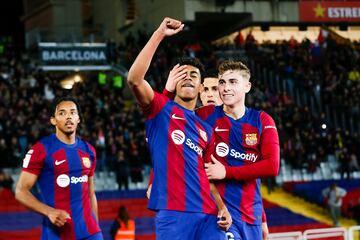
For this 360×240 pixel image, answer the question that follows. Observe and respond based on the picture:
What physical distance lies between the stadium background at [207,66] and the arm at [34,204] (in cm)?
886

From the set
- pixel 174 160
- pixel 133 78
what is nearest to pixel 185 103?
pixel 174 160

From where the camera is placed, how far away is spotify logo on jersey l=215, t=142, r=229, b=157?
26.2 feet

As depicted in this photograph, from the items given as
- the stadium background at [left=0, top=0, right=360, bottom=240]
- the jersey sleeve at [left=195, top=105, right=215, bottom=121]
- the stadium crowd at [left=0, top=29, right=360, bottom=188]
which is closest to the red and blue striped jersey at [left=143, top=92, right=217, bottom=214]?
the jersey sleeve at [left=195, top=105, right=215, bottom=121]

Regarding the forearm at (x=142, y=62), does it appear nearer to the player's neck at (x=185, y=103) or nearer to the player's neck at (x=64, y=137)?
the player's neck at (x=185, y=103)

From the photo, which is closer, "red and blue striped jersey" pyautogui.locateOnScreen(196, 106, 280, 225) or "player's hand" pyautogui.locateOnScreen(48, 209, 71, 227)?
"red and blue striped jersey" pyautogui.locateOnScreen(196, 106, 280, 225)

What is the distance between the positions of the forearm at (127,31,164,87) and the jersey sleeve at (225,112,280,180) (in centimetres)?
132

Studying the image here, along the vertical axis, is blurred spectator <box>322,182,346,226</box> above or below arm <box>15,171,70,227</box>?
below

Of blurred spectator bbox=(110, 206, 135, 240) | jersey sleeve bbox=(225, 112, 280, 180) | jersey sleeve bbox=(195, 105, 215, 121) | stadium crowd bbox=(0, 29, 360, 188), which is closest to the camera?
jersey sleeve bbox=(225, 112, 280, 180)

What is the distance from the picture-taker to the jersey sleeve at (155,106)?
7.32 m

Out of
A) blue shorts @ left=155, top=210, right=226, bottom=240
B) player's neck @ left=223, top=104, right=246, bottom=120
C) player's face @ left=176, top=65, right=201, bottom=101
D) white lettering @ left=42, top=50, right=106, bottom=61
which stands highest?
white lettering @ left=42, top=50, right=106, bottom=61

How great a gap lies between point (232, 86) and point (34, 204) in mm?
2051

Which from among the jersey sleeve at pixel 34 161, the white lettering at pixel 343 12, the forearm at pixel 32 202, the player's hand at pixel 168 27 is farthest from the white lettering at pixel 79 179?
the white lettering at pixel 343 12

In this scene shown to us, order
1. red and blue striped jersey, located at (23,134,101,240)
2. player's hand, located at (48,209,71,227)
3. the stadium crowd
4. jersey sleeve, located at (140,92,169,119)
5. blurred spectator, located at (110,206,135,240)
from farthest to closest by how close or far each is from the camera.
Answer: the stadium crowd, blurred spectator, located at (110,206,135,240), red and blue striped jersey, located at (23,134,101,240), player's hand, located at (48,209,71,227), jersey sleeve, located at (140,92,169,119)

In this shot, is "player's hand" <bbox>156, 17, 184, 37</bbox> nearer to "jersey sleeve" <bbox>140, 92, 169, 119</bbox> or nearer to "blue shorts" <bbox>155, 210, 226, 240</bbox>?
"jersey sleeve" <bbox>140, 92, 169, 119</bbox>
